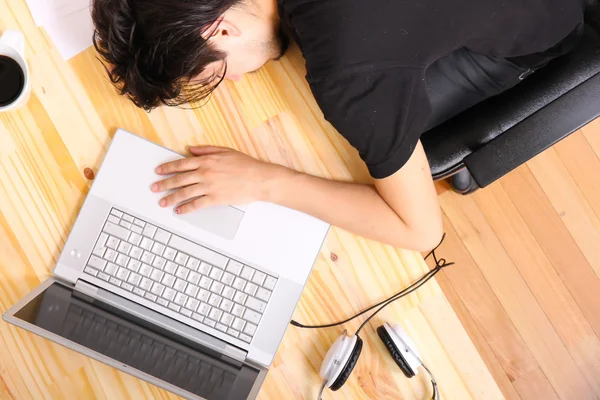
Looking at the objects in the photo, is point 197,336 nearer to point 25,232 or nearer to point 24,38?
point 25,232

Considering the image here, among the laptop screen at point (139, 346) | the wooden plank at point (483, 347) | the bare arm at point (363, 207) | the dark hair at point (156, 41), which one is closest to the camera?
the dark hair at point (156, 41)

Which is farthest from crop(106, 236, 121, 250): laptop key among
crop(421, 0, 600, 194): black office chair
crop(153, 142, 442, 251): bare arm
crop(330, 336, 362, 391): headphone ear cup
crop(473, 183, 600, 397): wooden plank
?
crop(473, 183, 600, 397): wooden plank

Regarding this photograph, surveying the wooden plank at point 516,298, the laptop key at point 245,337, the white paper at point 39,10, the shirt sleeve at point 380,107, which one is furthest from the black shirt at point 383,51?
the wooden plank at point 516,298

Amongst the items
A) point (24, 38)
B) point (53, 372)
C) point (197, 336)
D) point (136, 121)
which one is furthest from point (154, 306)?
point (24, 38)

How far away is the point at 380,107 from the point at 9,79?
0.63m

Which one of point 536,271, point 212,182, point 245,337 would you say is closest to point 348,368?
point 245,337

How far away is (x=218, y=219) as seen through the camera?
86cm

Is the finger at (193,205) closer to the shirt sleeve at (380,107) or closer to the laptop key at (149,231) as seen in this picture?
the laptop key at (149,231)

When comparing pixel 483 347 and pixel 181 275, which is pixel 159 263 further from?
pixel 483 347

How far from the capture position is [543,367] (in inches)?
54.2

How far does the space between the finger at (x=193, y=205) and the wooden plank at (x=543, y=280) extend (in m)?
0.87

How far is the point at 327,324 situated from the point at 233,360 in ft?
0.55

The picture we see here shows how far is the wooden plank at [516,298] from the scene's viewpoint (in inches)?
54.2

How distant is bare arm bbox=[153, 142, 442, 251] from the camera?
0.84 metres
